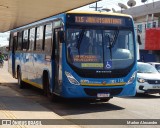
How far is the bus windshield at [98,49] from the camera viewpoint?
12.6 meters

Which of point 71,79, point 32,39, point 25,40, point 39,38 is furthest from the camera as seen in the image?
point 25,40

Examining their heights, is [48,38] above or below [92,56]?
above

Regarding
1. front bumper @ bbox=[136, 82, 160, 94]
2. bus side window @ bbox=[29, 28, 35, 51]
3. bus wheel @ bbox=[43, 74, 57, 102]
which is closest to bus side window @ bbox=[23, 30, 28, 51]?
bus side window @ bbox=[29, 28, 35, 51]

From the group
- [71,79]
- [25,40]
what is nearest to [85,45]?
[71,79]

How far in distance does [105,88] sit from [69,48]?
1691 millimetres

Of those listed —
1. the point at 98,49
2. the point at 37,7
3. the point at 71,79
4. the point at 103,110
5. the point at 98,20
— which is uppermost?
the point at 37,7

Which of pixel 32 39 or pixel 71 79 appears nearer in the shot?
pixel 71 79

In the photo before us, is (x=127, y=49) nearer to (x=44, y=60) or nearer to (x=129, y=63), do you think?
(x=129, y=63)

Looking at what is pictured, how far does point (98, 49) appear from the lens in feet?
41.9

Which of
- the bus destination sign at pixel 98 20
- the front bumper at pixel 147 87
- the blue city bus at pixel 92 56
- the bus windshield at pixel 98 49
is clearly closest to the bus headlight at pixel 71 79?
the blue city bus at pixel 92 56

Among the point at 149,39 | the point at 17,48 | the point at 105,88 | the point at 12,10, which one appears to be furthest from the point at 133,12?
the point at 105,88

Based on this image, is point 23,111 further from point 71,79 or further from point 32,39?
point 32,39

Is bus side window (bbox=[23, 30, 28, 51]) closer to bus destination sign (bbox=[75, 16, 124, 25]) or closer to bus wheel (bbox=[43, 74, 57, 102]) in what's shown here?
bus wheel (bbox=[43, 74, 57, 102])

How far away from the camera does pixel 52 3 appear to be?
45.5 feet
